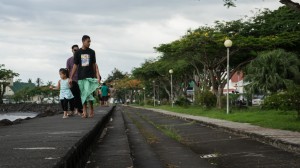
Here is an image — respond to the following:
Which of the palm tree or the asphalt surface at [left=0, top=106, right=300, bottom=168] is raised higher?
the palm tree

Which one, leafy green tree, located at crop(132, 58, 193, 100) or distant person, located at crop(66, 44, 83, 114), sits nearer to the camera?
distant person, located at crop(66, 44, 83, 114)

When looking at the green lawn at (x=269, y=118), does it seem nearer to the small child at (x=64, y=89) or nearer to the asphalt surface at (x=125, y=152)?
the asphalt surface at (x=125, y=152)

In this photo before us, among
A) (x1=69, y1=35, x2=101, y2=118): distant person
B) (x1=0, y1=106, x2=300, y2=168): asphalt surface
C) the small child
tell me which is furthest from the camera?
the small child

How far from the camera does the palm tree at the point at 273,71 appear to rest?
3294cm

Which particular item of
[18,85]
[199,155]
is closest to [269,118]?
[199,155]

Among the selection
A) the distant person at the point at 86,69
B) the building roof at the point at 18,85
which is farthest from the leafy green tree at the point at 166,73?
the building roof at the point at 18,85

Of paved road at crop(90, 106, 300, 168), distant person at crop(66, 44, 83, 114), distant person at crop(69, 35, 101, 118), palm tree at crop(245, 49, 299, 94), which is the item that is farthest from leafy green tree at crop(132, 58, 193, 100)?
paved road at crop(90, 106, 300, 168)

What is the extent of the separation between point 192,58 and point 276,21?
7284 mm

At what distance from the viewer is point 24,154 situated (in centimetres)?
418

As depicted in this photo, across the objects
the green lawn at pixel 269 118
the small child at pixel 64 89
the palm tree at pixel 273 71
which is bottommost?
the green lawn at pixel 269 118

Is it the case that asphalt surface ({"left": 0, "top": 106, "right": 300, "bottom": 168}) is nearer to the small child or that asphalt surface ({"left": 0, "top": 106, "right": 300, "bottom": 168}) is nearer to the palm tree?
the small child

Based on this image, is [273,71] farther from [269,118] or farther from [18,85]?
[18,85]

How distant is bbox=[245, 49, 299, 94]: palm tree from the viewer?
1297 inches

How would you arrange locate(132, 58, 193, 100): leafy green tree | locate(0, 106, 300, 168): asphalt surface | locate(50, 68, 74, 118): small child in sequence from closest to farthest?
locate(0, 106, 300, 168): asphalt surface, locate(50, 68, 74, 118): small child, locate(132, 58, 193, 100): leafy green tree
